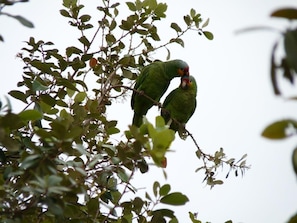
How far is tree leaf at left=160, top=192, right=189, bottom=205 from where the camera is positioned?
46.3 inches

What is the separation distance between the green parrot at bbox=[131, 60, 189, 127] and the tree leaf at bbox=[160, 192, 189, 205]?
5.06ft

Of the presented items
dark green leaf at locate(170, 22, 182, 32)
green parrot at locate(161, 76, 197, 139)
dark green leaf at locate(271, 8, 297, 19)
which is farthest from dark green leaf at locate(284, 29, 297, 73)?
green parrot at locate(161, 76, 197, 139)

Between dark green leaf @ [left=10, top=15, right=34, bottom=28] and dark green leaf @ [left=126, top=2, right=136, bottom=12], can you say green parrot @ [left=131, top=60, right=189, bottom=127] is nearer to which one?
dark green leaf @ [left=126, top=2, right=136, bottom=12]

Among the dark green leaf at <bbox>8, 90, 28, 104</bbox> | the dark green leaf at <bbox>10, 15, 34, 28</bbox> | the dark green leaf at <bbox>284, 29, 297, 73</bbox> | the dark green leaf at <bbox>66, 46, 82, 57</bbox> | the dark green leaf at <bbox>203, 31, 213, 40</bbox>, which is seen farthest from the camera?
the dark green leaf at <bbox>203, 31, 213, 40</bbox>

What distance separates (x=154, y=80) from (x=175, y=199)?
160cm

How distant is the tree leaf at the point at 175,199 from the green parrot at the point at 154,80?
1.54m

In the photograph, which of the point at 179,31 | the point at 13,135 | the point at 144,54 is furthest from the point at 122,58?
the point at 13,135

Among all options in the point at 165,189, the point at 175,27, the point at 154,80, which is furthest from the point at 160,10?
the point at 165,189

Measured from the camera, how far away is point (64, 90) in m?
1.70

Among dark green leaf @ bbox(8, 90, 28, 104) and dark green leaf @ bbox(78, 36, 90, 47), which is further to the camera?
dark green leaf @ bbox(78, 36, 90, 47)

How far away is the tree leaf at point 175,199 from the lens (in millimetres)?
1176

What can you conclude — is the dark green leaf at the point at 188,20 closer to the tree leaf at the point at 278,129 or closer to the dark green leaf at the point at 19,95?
the dark green leaf at the point at 19,95

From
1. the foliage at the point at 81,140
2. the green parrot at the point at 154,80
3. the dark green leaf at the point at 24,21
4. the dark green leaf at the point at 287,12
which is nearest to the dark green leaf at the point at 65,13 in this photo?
the foliage at the point at 81,140

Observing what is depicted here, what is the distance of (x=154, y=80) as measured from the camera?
274 cm
